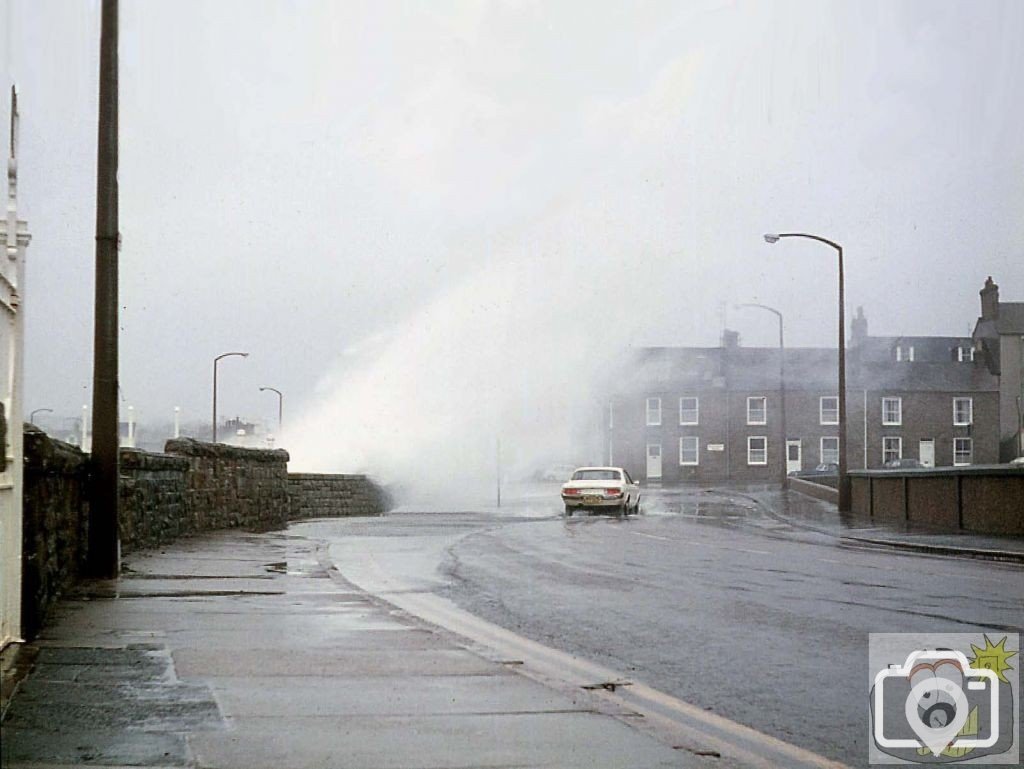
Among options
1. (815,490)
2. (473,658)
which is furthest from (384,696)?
(815,490)

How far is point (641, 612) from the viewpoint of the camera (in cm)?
1309

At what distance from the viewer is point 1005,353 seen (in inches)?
3297

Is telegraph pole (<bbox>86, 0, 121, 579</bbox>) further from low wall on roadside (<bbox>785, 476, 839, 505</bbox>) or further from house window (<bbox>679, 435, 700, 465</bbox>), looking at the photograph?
house window (<bbox>679, 435, 700, 465</bbox>)

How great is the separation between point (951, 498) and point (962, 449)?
61475 millimetres

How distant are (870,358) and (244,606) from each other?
294 feet

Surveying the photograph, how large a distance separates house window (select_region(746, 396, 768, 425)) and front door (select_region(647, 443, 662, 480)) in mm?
6095

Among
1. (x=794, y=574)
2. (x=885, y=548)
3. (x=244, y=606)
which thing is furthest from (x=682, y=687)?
Result: (x=885, y=548)

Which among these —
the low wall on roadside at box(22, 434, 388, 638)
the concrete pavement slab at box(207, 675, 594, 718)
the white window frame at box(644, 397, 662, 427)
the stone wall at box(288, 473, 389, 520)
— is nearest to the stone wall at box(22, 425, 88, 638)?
the low wall on roadside at box(22, 434, 388, 638)

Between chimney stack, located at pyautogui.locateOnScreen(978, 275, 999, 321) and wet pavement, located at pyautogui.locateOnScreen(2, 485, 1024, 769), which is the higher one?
chimney stack, located at pyautogui.locateOnScreen(978, 275, 999, 321)

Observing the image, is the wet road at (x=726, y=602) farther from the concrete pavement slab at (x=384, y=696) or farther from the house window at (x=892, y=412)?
the house window at (x=892, y=412)

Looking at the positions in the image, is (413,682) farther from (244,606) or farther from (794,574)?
(794,574)

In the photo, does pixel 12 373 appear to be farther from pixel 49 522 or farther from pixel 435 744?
pixel 435 744

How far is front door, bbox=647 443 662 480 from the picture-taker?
87.4 m

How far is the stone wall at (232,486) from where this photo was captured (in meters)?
23.0
